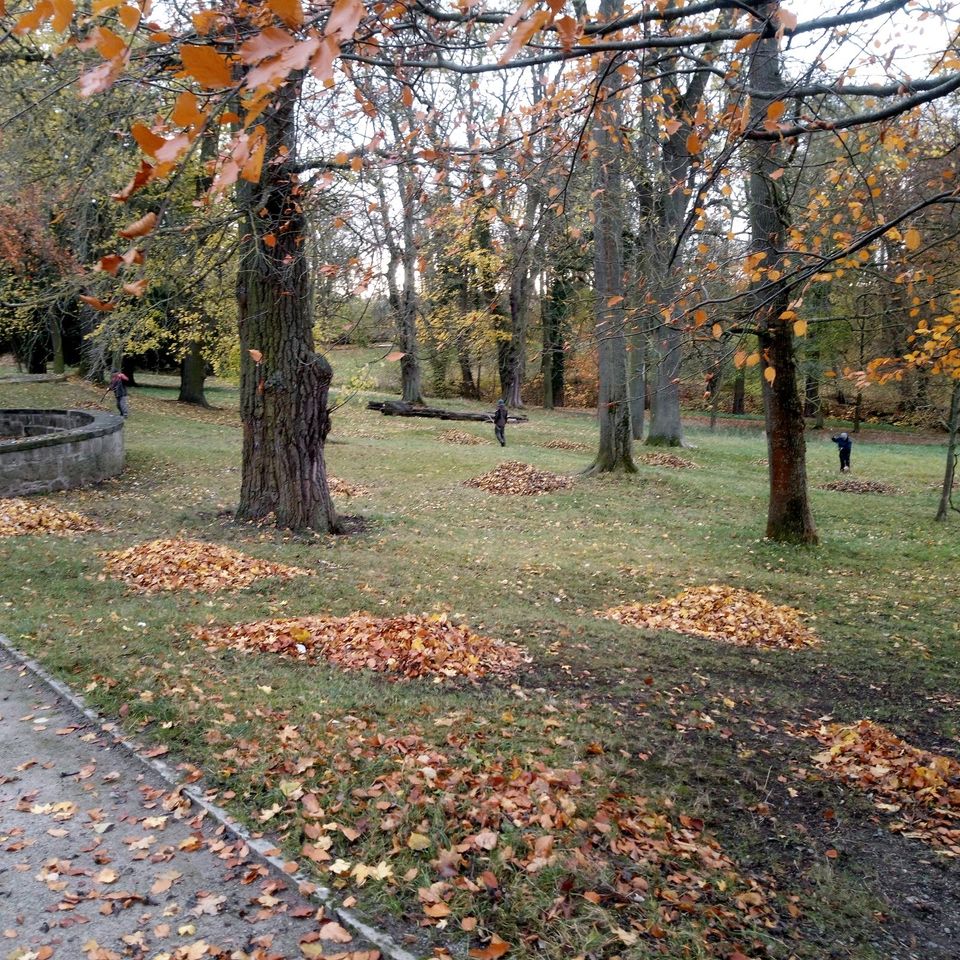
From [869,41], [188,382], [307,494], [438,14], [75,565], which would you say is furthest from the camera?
[188,382]

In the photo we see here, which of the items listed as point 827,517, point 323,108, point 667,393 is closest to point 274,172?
point 323,108

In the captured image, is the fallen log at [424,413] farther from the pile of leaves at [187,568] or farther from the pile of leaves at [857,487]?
the pile of leaves at [187,568]

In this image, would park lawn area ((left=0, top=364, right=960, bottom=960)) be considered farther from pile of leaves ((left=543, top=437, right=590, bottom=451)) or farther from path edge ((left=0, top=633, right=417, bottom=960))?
pile of leaves ((left=543, top=437, right=590, bottom=451))

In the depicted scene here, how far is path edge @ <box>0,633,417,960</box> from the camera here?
10.3ft

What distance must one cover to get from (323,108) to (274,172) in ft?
5.24

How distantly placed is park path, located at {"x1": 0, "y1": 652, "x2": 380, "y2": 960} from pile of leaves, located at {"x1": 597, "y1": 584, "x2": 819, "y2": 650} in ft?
17.3

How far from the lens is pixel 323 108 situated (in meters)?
7.50

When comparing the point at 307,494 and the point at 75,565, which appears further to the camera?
the point at 307,494

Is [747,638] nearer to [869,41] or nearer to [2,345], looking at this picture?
[869,41]

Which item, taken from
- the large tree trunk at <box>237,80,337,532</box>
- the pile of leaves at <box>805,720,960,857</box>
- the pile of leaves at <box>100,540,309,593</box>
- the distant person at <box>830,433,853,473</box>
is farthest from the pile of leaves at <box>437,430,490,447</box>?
the pile of leaves at <box>805,720,960,857</box>

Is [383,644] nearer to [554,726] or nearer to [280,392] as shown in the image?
[554,726]

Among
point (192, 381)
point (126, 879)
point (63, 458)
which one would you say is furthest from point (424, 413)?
point (126, 879)

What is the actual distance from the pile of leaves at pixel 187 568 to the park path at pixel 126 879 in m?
3.54

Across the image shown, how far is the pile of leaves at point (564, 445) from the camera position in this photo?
25547 mm
